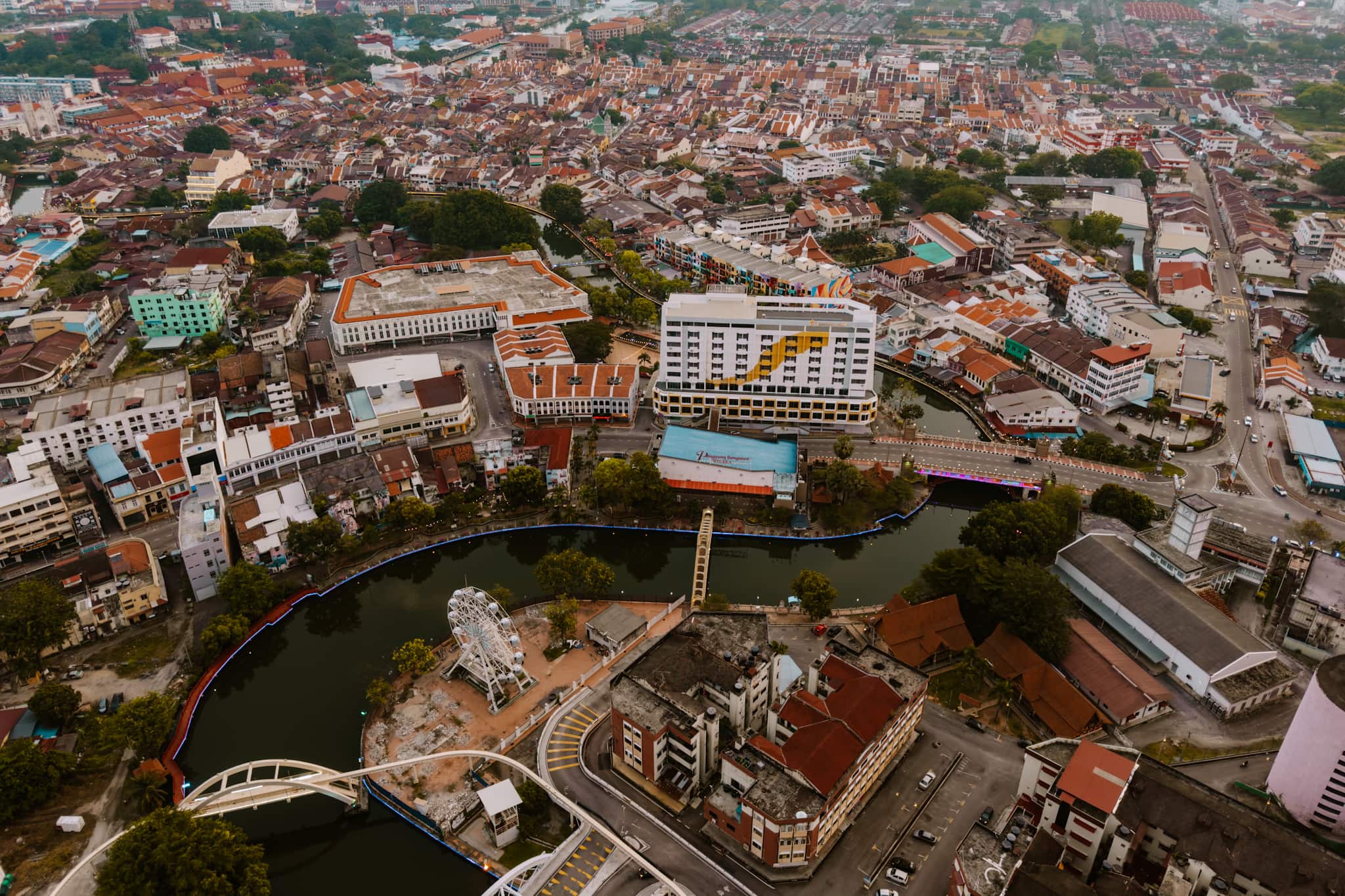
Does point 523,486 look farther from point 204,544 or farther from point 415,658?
point 204,544

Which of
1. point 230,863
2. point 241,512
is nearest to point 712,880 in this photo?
point 230,863

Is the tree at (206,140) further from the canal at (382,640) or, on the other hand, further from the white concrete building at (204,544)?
the canal at (382,640)

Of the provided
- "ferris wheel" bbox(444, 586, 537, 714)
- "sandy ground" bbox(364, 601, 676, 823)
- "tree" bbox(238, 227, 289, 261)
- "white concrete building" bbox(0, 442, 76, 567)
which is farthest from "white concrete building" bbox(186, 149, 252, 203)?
"sandy ground" bbox(364, 601, 676, 823)

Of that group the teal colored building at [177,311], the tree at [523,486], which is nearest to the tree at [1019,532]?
the tree at [523,486]

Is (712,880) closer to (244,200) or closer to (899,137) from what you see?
(244,200)

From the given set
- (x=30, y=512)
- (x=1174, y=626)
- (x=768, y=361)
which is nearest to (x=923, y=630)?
(x=1174, y=626)

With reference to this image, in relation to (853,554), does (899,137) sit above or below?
above
